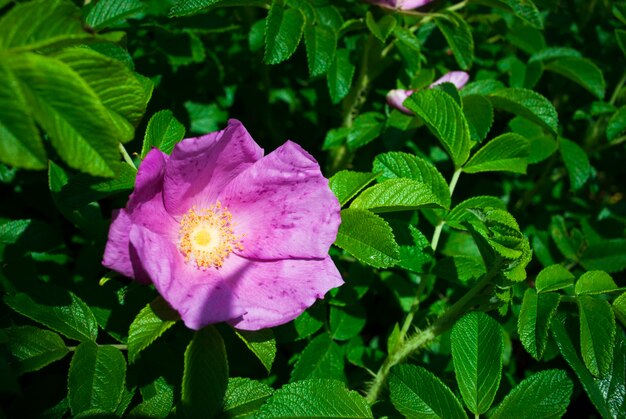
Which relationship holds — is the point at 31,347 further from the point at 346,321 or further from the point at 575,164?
the point at 575,164

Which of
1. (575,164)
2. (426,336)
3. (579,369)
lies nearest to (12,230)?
(426,336)

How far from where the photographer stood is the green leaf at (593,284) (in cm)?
149

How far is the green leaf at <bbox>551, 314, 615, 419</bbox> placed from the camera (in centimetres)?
136

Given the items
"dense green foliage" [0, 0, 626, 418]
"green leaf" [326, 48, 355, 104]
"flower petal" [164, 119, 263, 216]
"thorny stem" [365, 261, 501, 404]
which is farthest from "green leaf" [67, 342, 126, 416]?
"green leaf" [326, 48, 355, 104]

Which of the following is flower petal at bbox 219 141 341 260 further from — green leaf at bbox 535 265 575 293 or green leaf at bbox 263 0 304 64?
green leaf at bbox 535 265 575 293

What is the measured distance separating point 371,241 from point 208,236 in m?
0.43

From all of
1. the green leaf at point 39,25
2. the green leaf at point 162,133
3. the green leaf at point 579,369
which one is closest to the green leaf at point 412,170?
the green leaf at point 579,369

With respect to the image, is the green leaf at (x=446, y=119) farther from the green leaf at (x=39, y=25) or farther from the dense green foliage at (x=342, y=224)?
the green leaf at (x=39, y=25)

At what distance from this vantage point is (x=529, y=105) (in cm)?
186

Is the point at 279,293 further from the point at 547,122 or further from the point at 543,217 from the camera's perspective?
the point at 543,217

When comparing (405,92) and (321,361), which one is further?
(405,92)

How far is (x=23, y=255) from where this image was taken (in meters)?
1.58

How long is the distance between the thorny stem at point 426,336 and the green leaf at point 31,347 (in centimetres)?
81

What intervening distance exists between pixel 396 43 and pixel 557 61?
69 centimetres
